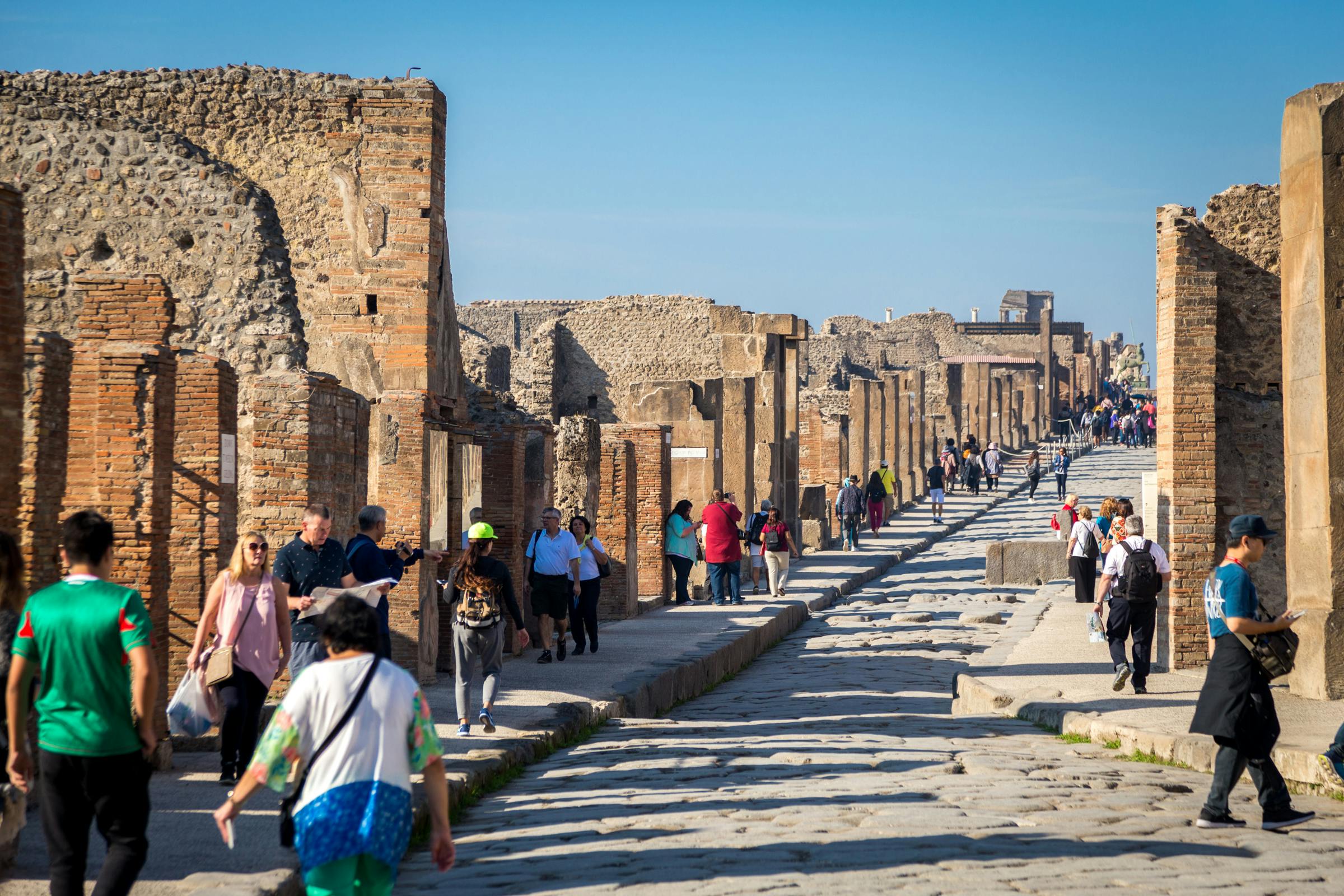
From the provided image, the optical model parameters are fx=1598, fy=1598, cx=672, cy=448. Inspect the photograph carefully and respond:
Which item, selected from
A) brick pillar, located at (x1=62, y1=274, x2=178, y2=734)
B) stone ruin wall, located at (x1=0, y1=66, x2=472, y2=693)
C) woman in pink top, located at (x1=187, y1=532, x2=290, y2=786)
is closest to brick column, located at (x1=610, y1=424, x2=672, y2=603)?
stone ruin wall, located at (x1=0, y1=66, x2=472, y2=693)

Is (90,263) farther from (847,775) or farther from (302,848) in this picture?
(302,848)

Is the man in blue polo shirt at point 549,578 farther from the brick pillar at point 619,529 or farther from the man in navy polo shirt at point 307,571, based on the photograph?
the man in navy polo shirt at point 307,571

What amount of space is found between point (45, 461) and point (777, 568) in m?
15.6

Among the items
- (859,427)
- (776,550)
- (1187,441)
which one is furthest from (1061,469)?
(1187,441)

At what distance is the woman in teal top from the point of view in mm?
22141

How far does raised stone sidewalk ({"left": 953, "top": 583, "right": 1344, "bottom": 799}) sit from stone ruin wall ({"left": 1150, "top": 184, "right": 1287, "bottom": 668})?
993 millimetres

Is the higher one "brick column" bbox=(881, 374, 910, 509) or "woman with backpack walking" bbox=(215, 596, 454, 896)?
"brick column" bbox=(881, 374, 910, 509)

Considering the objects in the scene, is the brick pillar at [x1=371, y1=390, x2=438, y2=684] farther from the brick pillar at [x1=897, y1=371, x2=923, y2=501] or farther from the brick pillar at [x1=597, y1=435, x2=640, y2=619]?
the brick pillar at [x1=897, y1=371, x2=923, y2=501]

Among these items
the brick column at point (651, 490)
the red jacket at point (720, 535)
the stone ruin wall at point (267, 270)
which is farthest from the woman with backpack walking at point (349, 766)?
the brick column at point (651, 490)

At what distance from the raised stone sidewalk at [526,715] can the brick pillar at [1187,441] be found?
14.0 ft

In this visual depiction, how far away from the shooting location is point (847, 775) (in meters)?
8.95

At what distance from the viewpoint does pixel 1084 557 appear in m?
16.7

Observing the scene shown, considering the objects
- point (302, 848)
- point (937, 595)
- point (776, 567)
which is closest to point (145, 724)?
point (302, 848)

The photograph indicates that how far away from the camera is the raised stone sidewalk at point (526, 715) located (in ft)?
20.3
